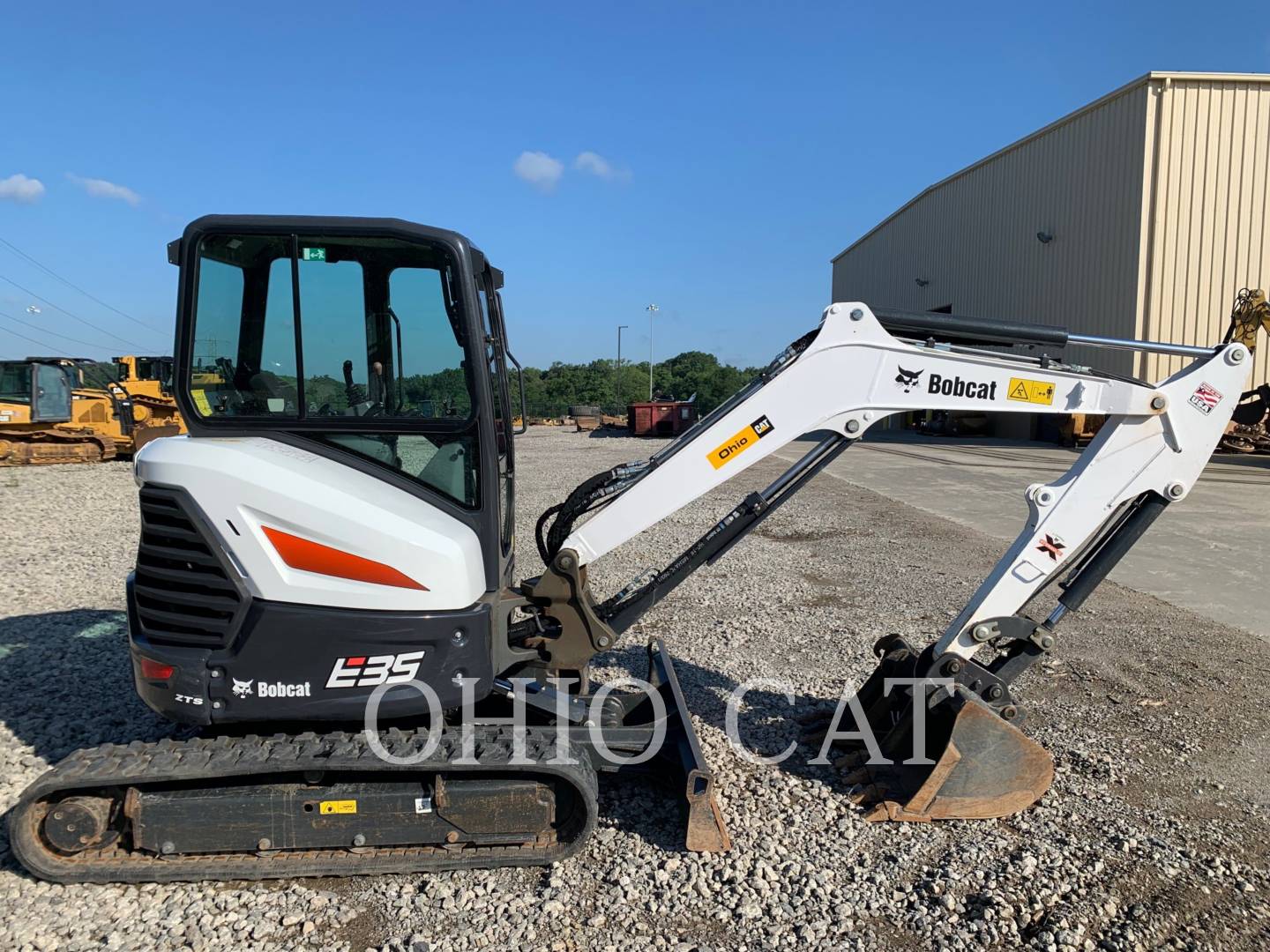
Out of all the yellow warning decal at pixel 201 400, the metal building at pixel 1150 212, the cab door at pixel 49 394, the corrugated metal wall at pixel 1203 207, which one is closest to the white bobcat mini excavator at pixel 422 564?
the yellow warning decal at pixel 201 400

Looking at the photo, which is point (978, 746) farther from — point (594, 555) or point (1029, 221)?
point (1029, 221)

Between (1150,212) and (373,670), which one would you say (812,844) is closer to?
(373,670)

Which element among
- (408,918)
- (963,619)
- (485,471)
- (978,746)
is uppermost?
(485,471)

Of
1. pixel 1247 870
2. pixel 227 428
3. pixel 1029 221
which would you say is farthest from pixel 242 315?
pixel 1029 221

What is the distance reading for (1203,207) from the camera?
21.4m

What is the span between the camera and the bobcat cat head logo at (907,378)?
384 centimetres

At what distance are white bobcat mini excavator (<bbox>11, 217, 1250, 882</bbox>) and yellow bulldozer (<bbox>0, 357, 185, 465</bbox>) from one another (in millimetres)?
16949

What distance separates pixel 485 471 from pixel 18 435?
21.2m

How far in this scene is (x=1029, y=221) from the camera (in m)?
26.8

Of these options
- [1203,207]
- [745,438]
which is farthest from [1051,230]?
[745,438]

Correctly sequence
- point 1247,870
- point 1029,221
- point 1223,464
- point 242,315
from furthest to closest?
point 1029,221 < point 1223,464 < point 242,315 < point 1247,870

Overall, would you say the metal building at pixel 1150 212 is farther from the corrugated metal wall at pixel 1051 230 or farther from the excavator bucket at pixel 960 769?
the excavator bucket at pixel 960 769

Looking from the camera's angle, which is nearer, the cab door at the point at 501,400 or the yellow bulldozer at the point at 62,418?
the cab door at the point at 501,400

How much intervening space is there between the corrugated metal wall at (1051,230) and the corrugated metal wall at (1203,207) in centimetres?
41
